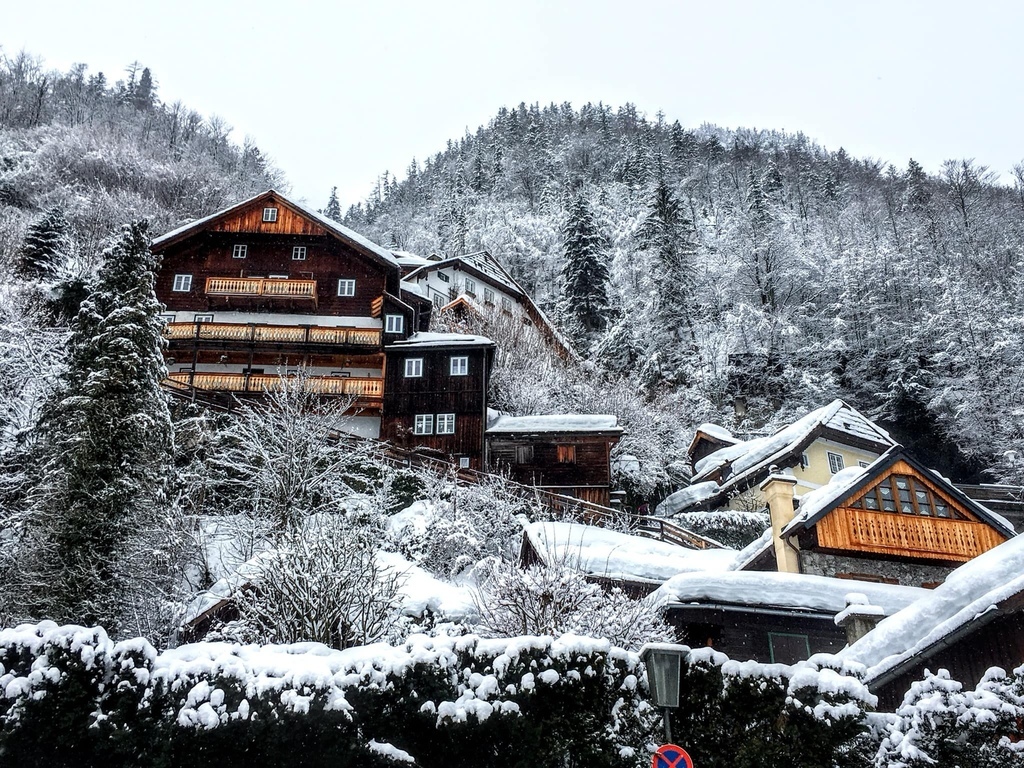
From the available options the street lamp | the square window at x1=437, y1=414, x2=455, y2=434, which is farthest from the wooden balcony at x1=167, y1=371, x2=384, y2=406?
the street lamp

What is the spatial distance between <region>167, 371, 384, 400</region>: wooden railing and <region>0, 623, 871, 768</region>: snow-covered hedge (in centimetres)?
2339

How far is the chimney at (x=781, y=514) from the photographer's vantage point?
60.8ft

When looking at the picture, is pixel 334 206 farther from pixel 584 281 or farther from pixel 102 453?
pixel 102 453

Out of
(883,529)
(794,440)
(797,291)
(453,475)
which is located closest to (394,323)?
(453,475)

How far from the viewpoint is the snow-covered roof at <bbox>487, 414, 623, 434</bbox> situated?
30625 mm

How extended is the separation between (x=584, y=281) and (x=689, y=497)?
2097 cm

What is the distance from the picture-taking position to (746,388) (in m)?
41.9

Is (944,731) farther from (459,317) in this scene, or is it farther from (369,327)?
(459,317)

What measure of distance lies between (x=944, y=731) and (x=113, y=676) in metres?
8.80

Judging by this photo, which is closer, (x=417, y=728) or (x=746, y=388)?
(x=417, y=728)

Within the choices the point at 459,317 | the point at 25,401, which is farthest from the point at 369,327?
the point at 25,401

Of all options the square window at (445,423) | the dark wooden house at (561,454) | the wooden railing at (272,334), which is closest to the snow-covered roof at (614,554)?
the dark wooden house at (561,454)

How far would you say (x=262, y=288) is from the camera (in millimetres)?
35656

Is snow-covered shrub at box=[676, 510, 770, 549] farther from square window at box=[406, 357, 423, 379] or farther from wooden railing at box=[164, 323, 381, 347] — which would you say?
wooden railing at box=[164, 323, 381, 347]
